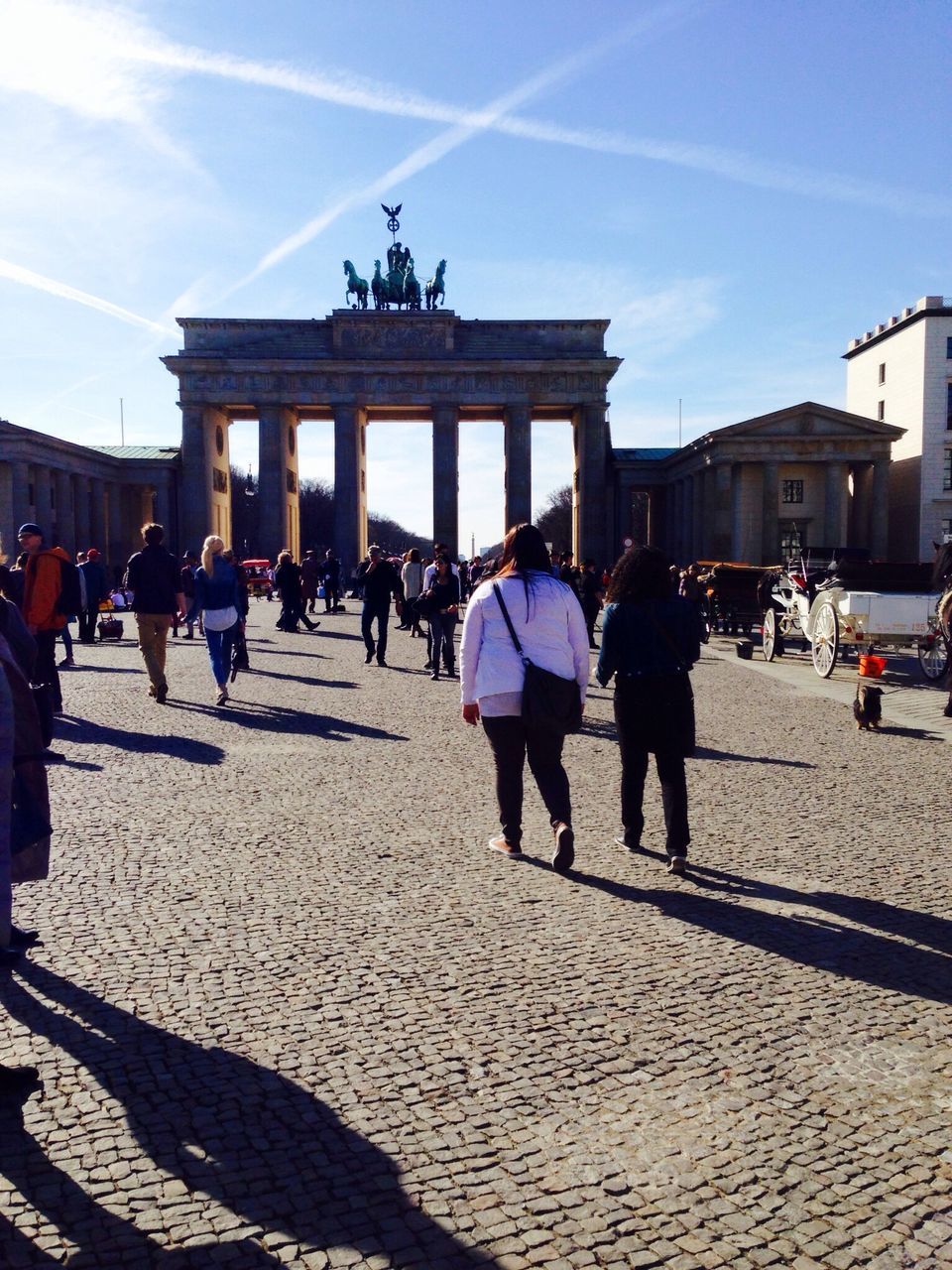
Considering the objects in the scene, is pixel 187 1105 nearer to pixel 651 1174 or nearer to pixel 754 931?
pixel 651 1174

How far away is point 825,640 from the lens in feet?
59.4

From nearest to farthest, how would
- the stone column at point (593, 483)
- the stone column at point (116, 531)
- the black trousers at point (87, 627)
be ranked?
the black trousers at point (87, 627) < the stone column at point (593, 483) < the stone column at point (116, 531)

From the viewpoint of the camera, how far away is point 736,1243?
290 cm

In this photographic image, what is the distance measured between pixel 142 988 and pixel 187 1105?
41.9 inches

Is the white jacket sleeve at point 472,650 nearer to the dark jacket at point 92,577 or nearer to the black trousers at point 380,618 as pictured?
the black trousers at point 380,618

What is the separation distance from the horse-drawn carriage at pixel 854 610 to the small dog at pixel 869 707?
57.3 inches

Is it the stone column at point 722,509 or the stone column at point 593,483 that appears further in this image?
the stone column at point 593,483

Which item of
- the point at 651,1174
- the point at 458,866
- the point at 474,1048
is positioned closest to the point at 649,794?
the point at 458,866

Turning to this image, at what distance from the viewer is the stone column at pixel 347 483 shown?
216 feet

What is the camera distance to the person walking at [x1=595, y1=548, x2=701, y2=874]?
6.61 m

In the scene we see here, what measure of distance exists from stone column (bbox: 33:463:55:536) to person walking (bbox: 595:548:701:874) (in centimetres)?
5941

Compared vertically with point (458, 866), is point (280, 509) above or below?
above

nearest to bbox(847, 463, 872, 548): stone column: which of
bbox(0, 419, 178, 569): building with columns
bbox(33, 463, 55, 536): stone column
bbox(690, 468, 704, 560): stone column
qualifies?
bbox(690, 468, 704, 560): stone column

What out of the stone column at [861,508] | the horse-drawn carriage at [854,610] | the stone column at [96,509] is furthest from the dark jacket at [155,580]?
the stone column at [96,509]
